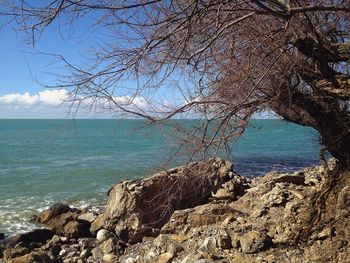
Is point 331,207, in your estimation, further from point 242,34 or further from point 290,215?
point 242,34

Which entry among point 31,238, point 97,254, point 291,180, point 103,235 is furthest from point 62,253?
point 291,180

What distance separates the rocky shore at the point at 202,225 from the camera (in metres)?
6.29

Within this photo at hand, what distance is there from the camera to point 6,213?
16109mm

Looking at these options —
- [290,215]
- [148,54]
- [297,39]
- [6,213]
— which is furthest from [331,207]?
[6,213]

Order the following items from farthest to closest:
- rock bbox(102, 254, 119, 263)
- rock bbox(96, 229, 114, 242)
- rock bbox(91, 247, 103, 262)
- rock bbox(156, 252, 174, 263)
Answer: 1. rock bbox(96, 229, 114, 242)
2. rock bbox(91, 247, 103, 262)
3. rock bbox(102, 254, 119, 263)
4. rock bbox(156, 252, 174, 263)

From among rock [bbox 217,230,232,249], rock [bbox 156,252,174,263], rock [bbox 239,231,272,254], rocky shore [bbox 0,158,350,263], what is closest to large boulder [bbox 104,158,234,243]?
rocky shore [bbox 0,158,350,263]

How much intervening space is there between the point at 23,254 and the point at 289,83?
741cm

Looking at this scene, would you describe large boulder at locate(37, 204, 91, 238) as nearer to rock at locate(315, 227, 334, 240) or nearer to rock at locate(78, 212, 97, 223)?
rock at locate(78, 212, 97, 223)

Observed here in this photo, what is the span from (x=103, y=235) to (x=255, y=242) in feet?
18.2

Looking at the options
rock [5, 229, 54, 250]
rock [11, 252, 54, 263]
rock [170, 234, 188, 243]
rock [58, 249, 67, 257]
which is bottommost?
rock [58, 249, 67, 257]

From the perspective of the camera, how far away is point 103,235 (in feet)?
36.4

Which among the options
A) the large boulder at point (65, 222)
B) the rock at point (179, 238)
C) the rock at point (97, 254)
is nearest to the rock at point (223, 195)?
the rock at point (97, 254)

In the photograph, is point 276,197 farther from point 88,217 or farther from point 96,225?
point 88,217

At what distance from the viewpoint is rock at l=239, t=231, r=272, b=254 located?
6.41m
